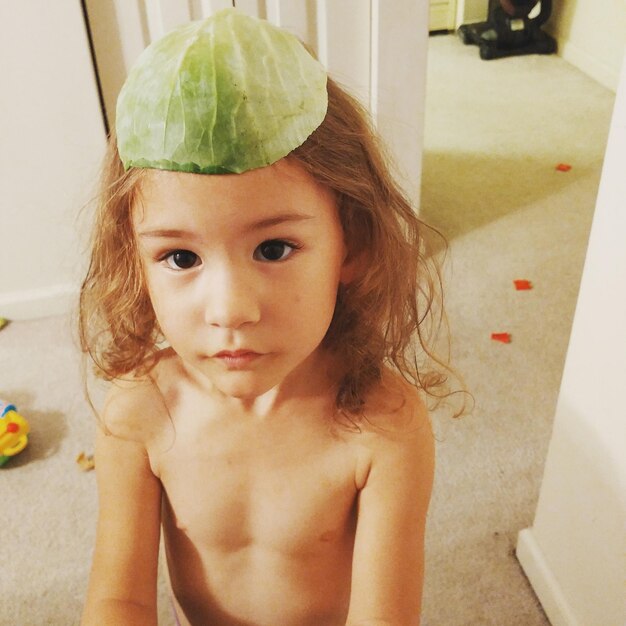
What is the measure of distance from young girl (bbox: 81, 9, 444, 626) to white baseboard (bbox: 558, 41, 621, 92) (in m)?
2.86

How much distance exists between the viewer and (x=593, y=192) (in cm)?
234

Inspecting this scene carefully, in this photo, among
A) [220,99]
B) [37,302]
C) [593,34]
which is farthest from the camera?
[593,34]

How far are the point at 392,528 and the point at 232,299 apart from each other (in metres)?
0.30

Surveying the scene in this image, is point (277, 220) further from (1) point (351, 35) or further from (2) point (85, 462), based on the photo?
(1) point (351, 35)

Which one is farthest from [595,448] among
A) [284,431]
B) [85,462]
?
[85,462]

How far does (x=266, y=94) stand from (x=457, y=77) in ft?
10.2

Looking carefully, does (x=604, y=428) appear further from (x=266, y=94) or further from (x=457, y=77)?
(x=457, y=77)

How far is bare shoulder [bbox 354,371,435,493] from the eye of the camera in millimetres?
698

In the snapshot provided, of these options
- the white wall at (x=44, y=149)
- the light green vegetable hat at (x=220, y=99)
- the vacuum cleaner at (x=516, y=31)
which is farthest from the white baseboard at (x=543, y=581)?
the vacuum cleaner at (x=516, y=31)

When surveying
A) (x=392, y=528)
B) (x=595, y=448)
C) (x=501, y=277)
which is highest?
(x=392, y=528)

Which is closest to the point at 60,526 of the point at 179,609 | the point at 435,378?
the point at 179,609

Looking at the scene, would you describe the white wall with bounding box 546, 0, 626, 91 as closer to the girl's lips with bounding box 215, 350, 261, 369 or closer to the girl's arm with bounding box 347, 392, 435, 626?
the girl's arm with bounding box 347, 392, 435, 626

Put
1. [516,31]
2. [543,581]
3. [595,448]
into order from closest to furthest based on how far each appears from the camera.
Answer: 1. [595,448]
2. [543,581]
3. [516,31]

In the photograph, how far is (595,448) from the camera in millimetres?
919
